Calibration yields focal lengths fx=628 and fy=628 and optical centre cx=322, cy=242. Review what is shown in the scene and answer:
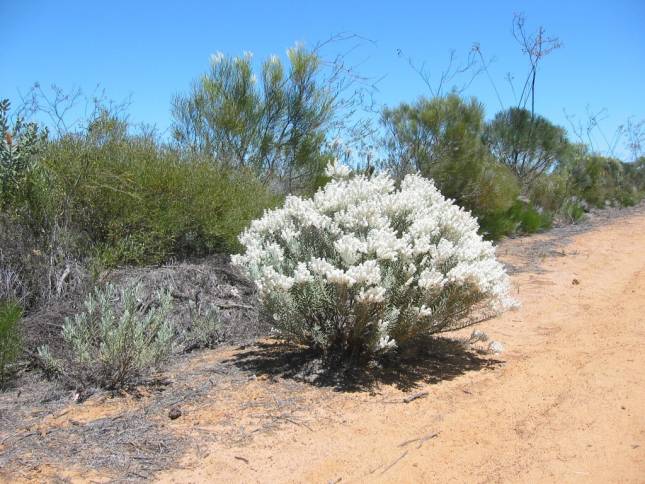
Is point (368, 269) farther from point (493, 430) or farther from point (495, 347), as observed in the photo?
point (495, 347)

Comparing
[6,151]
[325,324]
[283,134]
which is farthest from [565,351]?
[283,134]

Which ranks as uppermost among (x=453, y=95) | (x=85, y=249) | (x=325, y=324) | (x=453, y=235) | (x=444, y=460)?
(x=453, y=95)

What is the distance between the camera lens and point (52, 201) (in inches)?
259

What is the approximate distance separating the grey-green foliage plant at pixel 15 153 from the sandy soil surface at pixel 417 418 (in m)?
2.54

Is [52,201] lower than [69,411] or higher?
higher

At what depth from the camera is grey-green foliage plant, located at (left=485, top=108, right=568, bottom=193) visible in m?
18.9

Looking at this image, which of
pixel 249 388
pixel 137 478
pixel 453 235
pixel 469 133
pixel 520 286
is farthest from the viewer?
pixel 469 133

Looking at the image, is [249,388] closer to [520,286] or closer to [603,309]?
[603,309]

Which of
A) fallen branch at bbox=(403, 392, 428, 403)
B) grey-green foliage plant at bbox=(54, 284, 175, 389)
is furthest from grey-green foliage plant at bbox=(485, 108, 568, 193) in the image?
grey-green foliage plant at bbox=(54, 284, 175, 389)

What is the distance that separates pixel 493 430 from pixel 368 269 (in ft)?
4.45

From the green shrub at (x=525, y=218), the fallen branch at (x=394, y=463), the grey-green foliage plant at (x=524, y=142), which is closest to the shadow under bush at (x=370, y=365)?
the fallen branch at (x=394, y=463)

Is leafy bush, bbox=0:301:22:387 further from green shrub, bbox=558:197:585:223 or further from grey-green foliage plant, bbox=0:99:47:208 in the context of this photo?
green shrub, bbox=558:197:585:223

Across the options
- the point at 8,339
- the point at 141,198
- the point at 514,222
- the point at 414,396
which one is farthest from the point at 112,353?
the point at 514,222

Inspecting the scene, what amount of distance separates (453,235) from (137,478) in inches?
126
